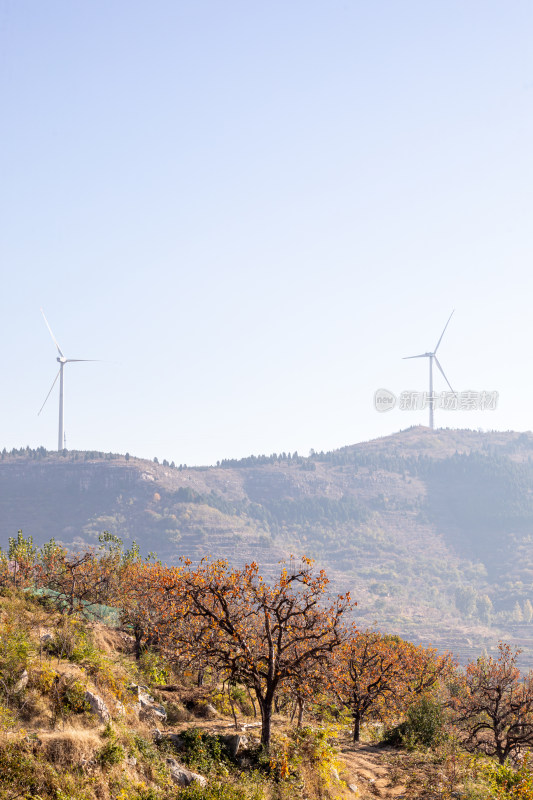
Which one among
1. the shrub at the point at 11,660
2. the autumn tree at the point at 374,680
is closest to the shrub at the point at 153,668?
the autumn tree at the point at 374,680

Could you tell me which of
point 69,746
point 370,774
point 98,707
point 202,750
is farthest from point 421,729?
Answer: point 69,746

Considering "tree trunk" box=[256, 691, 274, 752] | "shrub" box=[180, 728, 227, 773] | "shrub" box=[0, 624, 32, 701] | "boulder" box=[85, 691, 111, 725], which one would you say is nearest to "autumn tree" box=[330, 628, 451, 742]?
"tree trunk" box=[256, 691, 274, 752]

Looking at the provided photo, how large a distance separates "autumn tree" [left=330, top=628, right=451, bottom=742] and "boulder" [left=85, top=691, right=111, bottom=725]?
9096 mm

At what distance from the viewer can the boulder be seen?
22484 mm

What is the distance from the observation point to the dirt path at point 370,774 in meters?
26.4

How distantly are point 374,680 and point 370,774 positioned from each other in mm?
14281

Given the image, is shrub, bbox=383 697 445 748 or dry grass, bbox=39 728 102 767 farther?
shrub, bbox=383 697 445 748

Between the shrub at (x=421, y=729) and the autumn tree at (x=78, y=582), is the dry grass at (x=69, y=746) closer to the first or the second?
the autumn tree at (x=78, y=582)

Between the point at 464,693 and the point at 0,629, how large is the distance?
1802 inches

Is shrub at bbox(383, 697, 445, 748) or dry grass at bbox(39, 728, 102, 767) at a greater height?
dry grass at bbox(39, 728, 102, 767)

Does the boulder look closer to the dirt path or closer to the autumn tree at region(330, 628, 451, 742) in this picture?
the autumn tree at region(330, 628, 451, 742)

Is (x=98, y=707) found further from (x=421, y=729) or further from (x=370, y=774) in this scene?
(x=421, y=729)

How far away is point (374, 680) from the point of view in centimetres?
4244

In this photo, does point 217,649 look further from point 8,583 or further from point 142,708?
point 8,583
